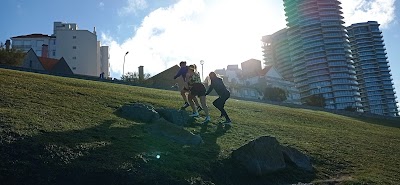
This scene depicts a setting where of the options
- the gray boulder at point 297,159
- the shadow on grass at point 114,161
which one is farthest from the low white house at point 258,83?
the shadow on grass at point 114,161

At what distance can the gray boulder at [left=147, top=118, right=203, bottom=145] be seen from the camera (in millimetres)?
12043

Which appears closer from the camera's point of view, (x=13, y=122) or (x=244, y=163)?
(x=13, y=122)

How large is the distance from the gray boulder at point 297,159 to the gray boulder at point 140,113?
467 centimetres

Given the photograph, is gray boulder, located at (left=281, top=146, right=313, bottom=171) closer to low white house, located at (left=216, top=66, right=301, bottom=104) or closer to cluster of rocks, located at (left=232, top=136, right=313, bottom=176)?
cluster of rocks, located at (left=232, top=136, right=313, bottom=176)

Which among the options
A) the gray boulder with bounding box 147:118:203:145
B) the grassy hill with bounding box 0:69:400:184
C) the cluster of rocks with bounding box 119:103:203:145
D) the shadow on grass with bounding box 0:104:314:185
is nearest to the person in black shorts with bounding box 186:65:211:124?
the cluster of rocks with bounding box 119:103:203:145

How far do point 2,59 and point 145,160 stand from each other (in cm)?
6113

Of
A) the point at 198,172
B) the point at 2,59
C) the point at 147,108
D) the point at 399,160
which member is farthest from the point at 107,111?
the point at 2,59

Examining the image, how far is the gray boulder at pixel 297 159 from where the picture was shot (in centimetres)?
1177

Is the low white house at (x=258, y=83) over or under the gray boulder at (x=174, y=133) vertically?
over

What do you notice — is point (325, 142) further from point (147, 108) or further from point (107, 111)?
point (107, 111)

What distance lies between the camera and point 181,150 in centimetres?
1113

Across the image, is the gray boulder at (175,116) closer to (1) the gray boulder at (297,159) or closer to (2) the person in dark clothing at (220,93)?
(2) the person in dark clothing at (220,93)

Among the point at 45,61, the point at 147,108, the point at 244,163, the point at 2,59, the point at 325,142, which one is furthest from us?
the point at 45,61

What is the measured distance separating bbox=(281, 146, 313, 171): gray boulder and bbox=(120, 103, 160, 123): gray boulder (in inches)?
184
